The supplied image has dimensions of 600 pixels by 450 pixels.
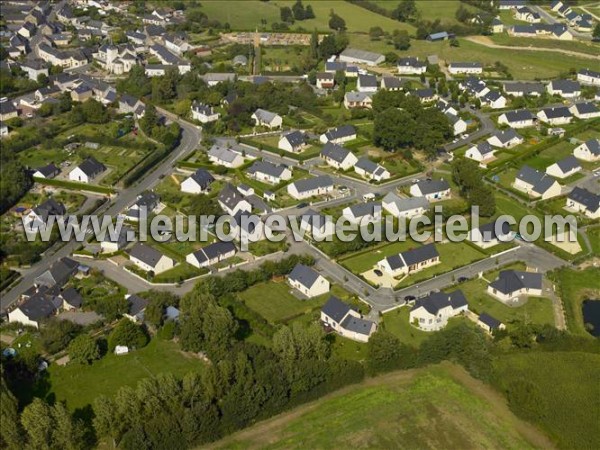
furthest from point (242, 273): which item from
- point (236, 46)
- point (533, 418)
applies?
point (236, 46)

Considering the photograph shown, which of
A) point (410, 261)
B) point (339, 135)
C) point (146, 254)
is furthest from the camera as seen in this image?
point (339, 135)

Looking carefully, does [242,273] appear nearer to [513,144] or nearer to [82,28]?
[513,144]

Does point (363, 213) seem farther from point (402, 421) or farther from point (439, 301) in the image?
point (402, 421)

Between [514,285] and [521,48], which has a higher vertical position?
[514,285]

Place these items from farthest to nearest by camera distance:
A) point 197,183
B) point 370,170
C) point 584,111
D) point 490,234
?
point 584,111, point 370,170, point 197,183, point 490,234

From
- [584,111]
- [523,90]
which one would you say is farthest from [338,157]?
[523,90]

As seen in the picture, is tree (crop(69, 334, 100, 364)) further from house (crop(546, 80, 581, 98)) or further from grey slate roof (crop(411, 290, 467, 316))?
house (crop(546, 80, 581, 98))

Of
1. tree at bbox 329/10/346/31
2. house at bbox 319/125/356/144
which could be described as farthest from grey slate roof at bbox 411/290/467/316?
tree at bbox 329/10/346/31
